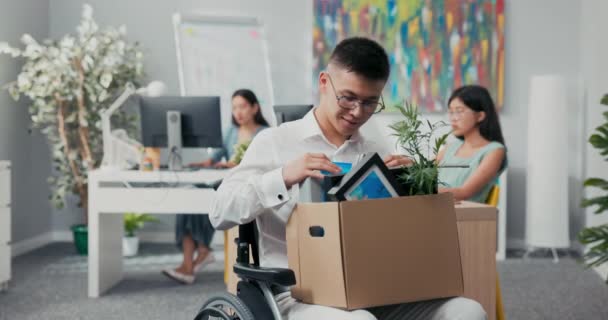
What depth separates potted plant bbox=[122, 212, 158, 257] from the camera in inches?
202

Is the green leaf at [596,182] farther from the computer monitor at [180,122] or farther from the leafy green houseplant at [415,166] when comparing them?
the computer monitor at [180,122]

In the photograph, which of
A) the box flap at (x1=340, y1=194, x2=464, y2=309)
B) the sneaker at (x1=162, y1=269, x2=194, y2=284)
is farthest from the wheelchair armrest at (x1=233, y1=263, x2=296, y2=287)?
the sneaker at (x1=162, y1=269, x2=194, y2=284)

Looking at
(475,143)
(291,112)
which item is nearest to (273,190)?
(475,143)

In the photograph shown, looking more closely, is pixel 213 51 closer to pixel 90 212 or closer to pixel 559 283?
pixel 90 212

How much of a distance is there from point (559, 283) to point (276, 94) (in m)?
2.53

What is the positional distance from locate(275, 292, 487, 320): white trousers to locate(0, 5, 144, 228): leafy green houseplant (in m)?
3.67

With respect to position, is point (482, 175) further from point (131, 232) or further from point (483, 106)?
point (131, 232)

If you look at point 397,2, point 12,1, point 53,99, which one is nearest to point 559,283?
point 397,2

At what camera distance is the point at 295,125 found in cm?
190

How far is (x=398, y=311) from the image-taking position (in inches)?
63.9

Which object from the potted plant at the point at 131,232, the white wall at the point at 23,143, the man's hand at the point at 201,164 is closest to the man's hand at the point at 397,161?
the man's hand at the point at 201,164

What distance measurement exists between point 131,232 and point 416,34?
2665 mm

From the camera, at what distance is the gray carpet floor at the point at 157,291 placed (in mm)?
3504

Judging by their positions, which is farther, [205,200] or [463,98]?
[205,200]
